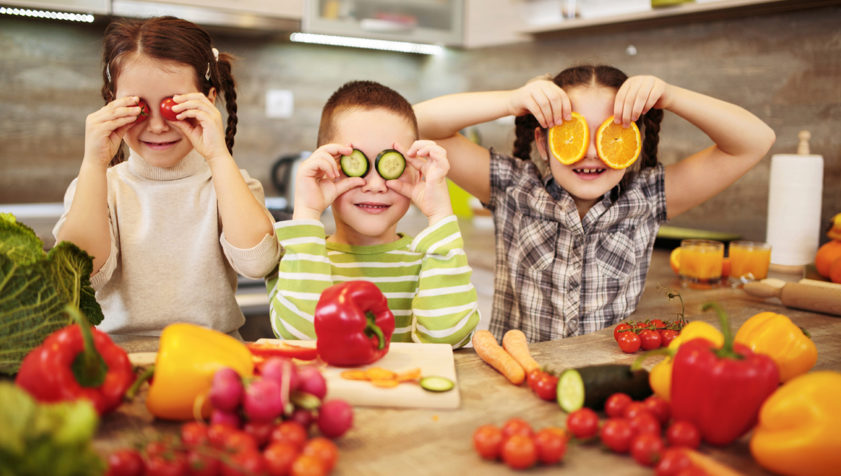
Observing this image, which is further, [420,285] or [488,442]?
[420,285]

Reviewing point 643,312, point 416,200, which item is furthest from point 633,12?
point 416,200

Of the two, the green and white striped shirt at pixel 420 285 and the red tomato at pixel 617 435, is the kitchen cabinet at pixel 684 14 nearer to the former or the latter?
the green and white striped shirt at pixel 420 285

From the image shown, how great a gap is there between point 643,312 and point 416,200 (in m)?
0.71

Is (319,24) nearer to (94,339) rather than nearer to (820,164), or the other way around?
(820,164)

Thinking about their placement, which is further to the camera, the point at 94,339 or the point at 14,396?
the point at 94,339

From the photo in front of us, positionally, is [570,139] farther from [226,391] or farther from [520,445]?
[226,391]

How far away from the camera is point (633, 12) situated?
2.70m

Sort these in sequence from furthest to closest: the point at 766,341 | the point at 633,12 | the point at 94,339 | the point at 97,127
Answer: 1. the point at 633,12
2. the point at 97,127
3. the point at 766,341
4. the point at 94,339

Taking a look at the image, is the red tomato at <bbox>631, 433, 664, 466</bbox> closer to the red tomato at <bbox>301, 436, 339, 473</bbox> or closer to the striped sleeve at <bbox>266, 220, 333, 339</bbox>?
the red tomato at <bbox>301, 436, 339, 473</bbox>

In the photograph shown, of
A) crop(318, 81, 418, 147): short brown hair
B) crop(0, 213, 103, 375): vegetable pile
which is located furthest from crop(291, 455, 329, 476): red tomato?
crop(318, 81, 418, 147): short brown hair

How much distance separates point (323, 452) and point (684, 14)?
7.94 ft

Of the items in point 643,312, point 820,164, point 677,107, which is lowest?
point 643,312

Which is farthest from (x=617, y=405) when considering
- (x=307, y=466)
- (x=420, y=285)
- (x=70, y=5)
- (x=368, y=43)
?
(x=368, y=43)

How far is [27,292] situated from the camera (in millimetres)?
1027
